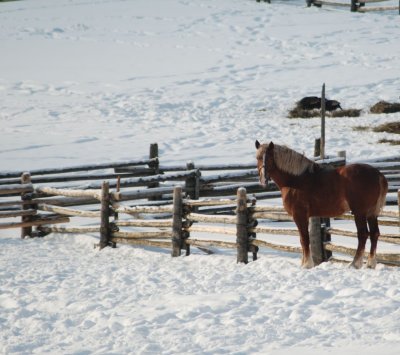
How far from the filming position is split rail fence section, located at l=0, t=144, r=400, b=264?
37.8ft

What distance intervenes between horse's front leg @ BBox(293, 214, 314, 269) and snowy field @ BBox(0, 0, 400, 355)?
0.16 metres

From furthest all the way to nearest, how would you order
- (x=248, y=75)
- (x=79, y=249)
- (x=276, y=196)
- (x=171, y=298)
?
(x=248, y=75), (x=276, y=196), (x=79, y=249), (x=171, y=298)

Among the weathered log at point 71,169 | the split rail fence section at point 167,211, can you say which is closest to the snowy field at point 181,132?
the split rail fence section at point 167,211

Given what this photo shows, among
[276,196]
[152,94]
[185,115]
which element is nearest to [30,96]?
[152,94]

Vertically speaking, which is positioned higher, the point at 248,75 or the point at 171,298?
the point at 248,75

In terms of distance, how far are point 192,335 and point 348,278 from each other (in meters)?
2.47

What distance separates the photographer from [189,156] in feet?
78.8

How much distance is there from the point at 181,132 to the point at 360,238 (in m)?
17.5

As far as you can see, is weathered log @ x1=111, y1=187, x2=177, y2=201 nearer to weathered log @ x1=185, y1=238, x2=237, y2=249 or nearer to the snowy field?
the snowy field

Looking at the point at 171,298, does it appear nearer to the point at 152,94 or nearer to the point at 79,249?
the point at 79,249

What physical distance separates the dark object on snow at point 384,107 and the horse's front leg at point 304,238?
18057mm

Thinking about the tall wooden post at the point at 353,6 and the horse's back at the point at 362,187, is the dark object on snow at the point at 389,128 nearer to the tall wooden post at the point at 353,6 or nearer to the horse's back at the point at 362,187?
the horse's back at the point at 362,187

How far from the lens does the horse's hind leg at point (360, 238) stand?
10.0m

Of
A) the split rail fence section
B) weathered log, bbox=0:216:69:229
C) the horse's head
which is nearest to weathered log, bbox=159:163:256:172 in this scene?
the split rail fence section
